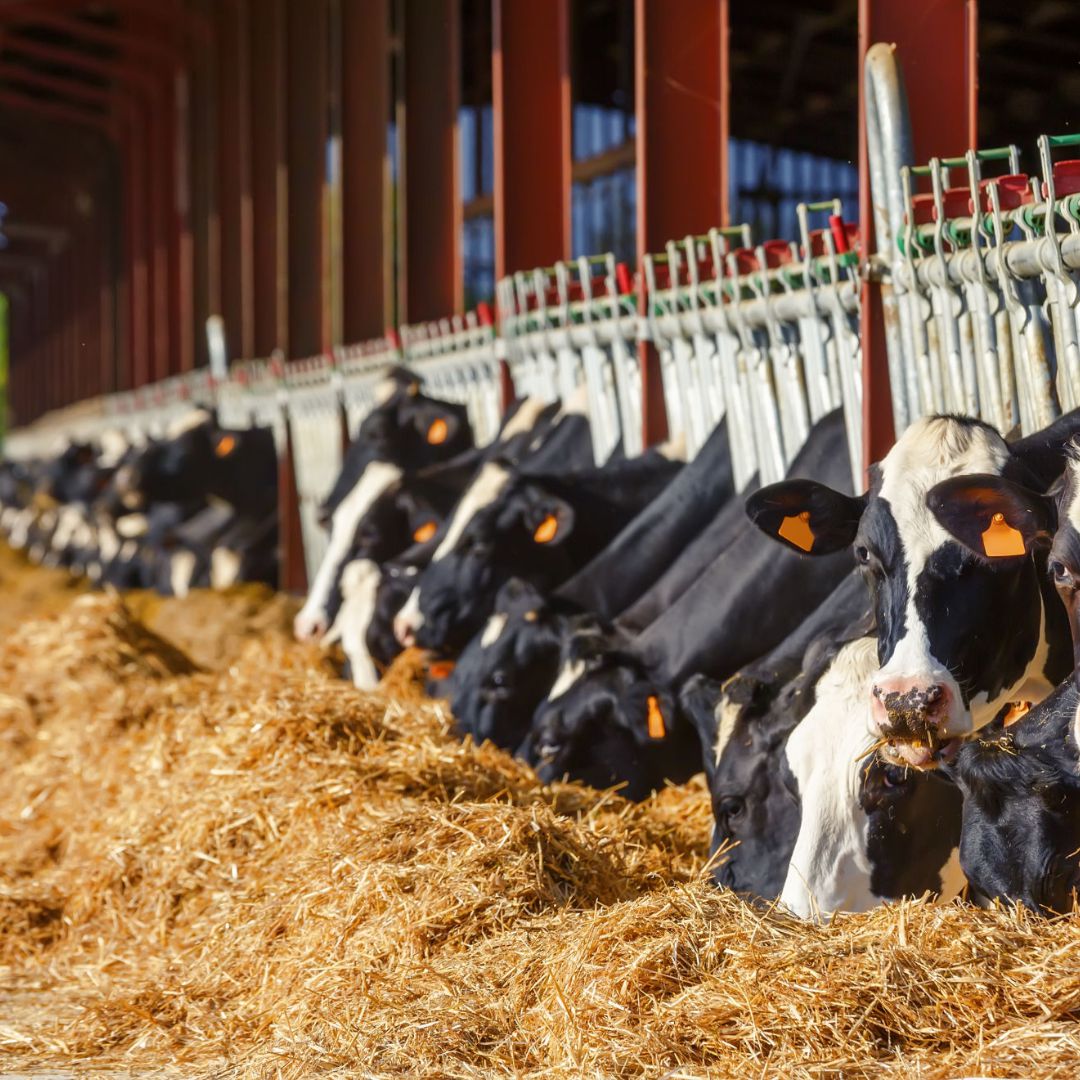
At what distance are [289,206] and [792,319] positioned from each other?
9.69 meters

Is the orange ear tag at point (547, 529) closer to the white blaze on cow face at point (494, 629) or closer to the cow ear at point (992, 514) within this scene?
the white blaze on cow face at point (494, 629)

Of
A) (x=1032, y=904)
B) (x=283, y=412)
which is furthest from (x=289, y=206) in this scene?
(x=1032, y=904)

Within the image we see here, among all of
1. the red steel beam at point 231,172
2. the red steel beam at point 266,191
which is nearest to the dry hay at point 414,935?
the red steel beam at point 266,191

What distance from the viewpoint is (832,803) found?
387 centimetres

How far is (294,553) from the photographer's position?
12.4 metres

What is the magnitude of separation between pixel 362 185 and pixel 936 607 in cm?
1020

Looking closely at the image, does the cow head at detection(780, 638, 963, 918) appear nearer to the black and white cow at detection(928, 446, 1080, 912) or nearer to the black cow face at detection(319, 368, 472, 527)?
the black and white cow at detection(928, 446, 1080, 912)

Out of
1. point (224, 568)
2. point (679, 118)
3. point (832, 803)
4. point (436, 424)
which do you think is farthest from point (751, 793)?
point (224, 568)

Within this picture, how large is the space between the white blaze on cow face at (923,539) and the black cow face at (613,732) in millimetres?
1643

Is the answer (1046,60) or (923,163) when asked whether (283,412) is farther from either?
(923,163)

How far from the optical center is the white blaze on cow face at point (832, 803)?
3.81 metres

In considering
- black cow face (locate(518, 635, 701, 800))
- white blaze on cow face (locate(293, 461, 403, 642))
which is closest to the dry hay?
black cow face (locate(518, 635, 701, 800))

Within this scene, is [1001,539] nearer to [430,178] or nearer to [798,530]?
[798,530]

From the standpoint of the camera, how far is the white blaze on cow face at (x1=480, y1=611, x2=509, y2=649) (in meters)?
6.29
